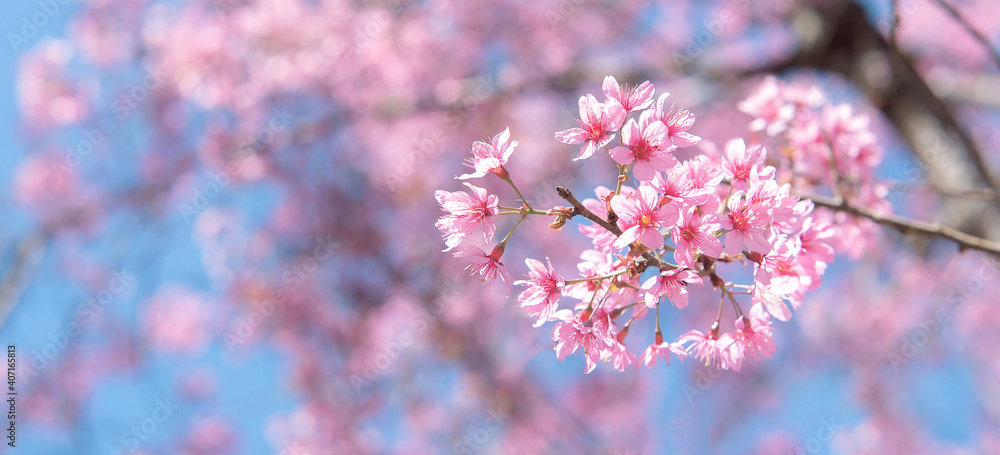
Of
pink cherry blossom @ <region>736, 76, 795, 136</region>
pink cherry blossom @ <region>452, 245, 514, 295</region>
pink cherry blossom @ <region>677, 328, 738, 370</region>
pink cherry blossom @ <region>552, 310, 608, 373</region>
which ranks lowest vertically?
pink cherry blossom @ <region>677, 328, 738, 370</region>

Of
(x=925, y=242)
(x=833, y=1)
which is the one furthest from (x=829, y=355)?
(x=833, y=1)

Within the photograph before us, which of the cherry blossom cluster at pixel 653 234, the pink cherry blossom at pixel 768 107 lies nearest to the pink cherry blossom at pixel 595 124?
the cherry blossom cluster at pixel 653 234

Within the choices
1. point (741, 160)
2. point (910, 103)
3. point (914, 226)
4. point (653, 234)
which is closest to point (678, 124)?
point (741, 160)

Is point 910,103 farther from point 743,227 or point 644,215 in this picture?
point 644,215

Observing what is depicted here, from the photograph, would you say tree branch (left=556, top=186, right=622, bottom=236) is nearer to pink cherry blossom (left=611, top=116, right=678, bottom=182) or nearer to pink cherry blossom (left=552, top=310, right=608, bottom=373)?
pink cherry blossom (left=611, top=116, right=678, bottom=182)

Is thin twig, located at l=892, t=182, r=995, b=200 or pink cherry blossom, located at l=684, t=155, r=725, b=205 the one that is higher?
pink cherry blossom, located at l=684, t=155, r=725, b=205

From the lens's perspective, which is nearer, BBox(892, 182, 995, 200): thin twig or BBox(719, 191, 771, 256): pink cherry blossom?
BBox(719, 191, 771, 256): pink cherry blossom

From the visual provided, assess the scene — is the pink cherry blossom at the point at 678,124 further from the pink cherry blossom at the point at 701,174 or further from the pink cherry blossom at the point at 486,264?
the pink cherry blossom at the point at 486,264

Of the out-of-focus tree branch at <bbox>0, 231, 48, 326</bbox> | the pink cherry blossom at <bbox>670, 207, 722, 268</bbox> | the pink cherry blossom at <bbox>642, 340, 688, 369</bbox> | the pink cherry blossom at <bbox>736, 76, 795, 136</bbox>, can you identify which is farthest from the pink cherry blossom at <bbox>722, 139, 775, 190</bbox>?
the out-of-focus tree branch at <bbox>0, 231, 48, 326</bbox>
